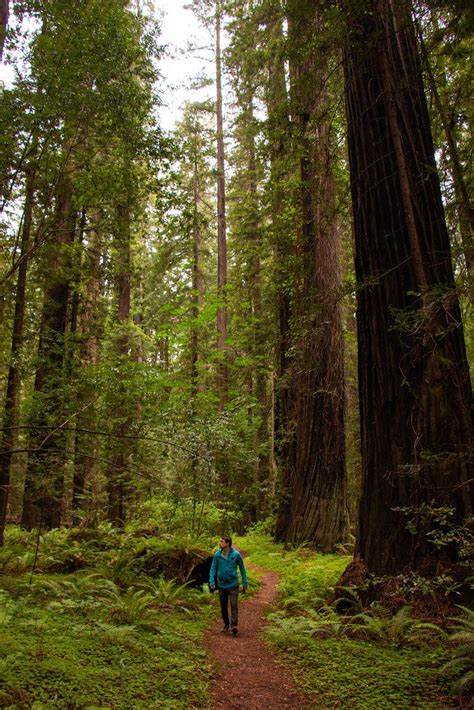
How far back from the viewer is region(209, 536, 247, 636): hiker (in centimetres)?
645

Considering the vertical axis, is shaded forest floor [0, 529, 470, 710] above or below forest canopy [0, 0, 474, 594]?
below

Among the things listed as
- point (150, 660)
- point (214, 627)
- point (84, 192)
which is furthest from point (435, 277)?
point (84, 192)

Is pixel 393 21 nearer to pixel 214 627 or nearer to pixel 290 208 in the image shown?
→ pixel 290 208

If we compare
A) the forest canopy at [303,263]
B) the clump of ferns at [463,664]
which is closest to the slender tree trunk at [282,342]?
the forest canopy at [303,263]

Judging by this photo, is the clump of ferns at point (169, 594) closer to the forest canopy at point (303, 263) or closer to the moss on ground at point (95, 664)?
the moss on ground at point (95, 664)

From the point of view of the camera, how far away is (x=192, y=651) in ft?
16.8

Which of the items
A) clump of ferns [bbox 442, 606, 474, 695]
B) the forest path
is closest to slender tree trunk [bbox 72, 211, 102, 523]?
the forest path

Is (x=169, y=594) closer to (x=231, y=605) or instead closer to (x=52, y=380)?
(x=231, y=605)

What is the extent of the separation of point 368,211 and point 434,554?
427cm

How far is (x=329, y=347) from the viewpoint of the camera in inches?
435

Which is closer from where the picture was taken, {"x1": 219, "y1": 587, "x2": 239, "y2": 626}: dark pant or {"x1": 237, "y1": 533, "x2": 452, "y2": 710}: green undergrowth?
{"x1": 237, "y1": 533, "x2": 452, "y2": 710}: green undergrowth

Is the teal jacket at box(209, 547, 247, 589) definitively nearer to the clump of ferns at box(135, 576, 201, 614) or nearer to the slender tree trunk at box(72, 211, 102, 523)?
the clump of ferns at box(135, 576, 201, 614)

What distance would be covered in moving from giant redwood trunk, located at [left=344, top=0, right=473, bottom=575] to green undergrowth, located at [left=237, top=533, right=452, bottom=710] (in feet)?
2.41

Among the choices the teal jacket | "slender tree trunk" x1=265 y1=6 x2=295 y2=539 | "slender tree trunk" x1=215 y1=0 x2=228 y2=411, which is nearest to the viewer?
the teal jacket
